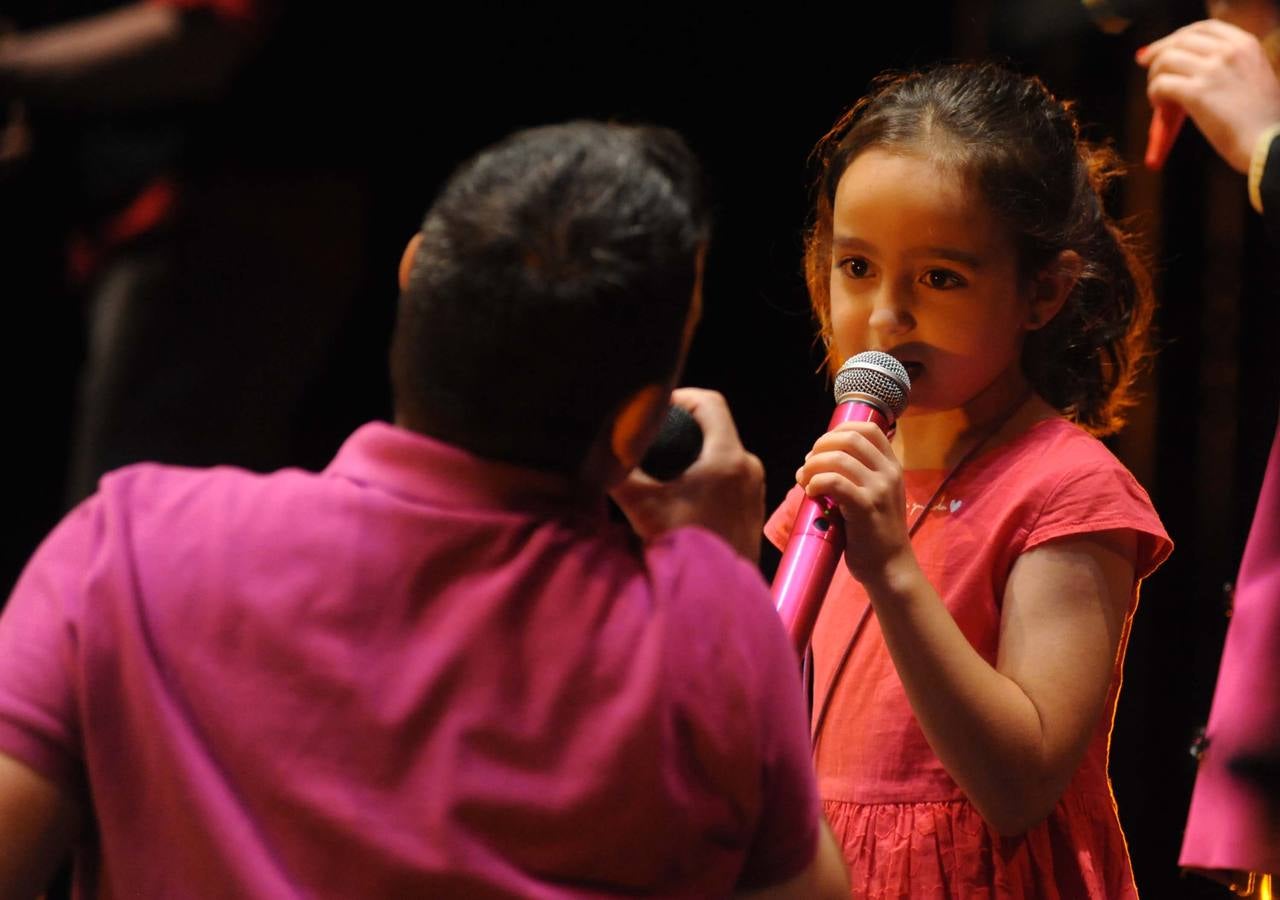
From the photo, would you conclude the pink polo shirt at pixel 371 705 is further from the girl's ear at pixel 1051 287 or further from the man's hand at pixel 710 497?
the girl's ear at pixel 1051 287

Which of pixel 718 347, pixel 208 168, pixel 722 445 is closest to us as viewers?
pixel 722 445

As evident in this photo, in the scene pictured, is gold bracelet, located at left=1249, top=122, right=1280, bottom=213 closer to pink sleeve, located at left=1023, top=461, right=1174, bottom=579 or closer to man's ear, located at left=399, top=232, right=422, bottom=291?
pink sleeve, located at left=1023, top=461, right=1174, bottom=579

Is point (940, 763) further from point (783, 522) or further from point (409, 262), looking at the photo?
point (409, 262)

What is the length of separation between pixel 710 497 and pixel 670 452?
38 millimetres

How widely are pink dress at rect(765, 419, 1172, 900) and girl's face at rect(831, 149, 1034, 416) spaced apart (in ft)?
0.27

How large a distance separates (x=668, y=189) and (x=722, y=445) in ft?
0.68

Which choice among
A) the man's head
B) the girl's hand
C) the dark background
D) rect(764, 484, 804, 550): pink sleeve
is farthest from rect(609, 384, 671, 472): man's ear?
the dark background

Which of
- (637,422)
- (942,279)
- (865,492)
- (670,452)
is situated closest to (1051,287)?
(942,279)

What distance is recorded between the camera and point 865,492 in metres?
0.96

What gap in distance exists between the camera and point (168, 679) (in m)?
0.69

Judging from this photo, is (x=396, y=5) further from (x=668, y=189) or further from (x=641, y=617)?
(x=641, y=617)

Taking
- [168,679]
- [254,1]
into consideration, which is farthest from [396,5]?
[168,679]

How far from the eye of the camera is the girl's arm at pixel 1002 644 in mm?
977

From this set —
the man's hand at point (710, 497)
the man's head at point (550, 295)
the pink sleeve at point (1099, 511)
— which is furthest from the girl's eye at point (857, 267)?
the man's head at point (550, 295)
